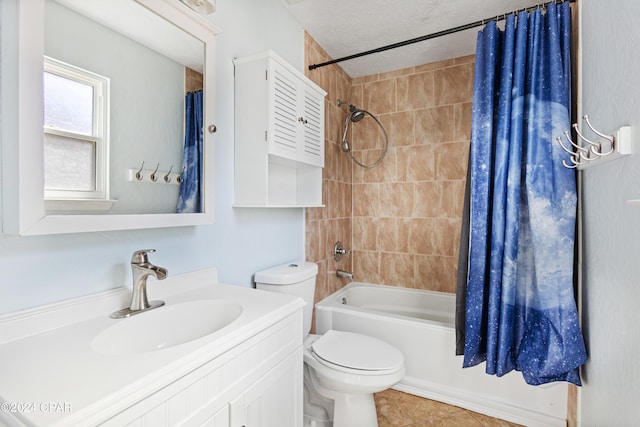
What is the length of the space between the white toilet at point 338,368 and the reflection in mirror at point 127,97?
68cm

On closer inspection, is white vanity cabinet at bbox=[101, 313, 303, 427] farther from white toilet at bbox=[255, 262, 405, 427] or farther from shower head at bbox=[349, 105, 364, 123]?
shower head at bbox=[349, 105, 364, 123]

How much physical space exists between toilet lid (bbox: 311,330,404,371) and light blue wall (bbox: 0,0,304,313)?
1.73 feet

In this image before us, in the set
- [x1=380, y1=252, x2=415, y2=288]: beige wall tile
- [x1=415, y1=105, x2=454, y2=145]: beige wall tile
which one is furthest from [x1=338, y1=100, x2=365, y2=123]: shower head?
[x1=380, y1=252, x2=415, y2=288]: beige wall tile

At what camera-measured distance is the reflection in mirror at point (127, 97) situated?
84 centimetres

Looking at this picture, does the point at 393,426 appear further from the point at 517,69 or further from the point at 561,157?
the point at 517,69

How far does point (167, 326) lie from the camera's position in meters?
1.03

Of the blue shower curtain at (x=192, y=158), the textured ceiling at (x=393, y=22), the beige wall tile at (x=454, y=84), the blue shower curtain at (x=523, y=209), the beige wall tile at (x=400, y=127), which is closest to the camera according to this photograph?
the blue shower curtain at (x=192, y=158)

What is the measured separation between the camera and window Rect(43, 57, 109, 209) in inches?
31.5

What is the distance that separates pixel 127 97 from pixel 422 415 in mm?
2108

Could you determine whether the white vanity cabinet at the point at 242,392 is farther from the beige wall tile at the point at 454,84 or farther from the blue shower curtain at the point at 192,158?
the beige wall tile at the point at 454,84

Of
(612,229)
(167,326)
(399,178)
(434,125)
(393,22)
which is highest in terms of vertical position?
(393,22)

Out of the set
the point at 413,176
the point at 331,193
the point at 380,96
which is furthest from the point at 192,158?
the point at 380,96

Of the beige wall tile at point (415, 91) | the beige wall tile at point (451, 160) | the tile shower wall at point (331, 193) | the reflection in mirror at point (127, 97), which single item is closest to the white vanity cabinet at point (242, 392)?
the reflection in mirror at point (127, 97)

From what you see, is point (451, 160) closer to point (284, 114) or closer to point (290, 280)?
point (284, 114)
